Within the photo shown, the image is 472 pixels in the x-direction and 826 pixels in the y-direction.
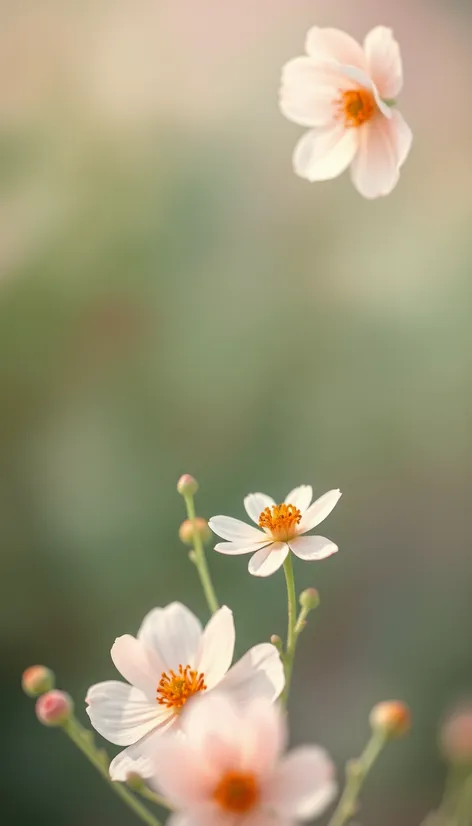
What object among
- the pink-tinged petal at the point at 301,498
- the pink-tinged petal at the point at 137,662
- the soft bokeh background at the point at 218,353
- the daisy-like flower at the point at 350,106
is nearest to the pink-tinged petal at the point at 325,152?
the daisy-like flower at the point at 350,106

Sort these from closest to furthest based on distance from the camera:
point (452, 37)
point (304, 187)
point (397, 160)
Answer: point (397, 160) < point (452, 37) < point (304, 187)

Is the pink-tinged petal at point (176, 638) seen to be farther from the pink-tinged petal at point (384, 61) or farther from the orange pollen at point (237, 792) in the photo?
the pink-tinged petal at point (384, 61)

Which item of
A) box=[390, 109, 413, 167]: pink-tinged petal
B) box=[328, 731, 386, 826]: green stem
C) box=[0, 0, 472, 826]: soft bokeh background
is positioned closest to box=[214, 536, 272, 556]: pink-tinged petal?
box=[328, 731, 386, 826]: green stem

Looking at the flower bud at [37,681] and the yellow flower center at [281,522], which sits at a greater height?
the flower bud at [37,681]

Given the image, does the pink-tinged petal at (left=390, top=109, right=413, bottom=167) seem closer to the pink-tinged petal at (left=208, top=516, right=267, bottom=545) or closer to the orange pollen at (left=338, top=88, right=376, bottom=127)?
the orange pollen at (left=338, top=88, right=376, bottom=127)

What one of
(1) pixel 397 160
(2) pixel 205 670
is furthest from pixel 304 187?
(2) pixel 205 670

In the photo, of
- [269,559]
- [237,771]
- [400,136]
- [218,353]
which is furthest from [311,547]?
[218,353]

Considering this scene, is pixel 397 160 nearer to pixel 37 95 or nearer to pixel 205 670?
pixel 205 670

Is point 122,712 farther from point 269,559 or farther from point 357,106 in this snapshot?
point 357,106
